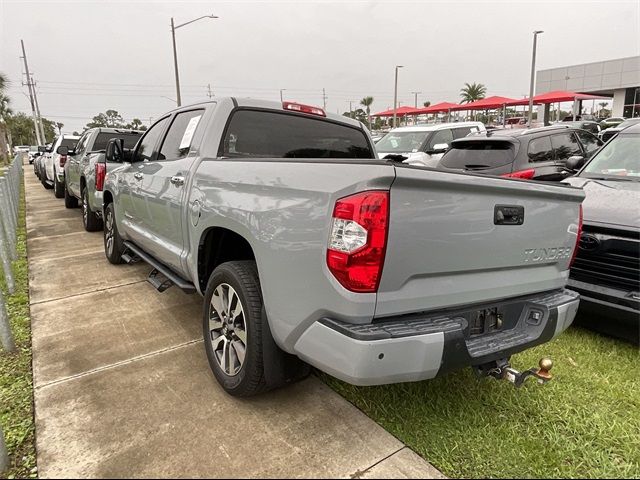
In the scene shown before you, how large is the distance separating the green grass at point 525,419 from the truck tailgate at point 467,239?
2.55 feet

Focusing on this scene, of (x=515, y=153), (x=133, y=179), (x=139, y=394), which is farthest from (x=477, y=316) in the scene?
(x=515, y=153)

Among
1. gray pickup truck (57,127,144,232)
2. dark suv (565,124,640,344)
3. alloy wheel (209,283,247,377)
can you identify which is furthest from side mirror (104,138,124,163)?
dark suv (565,124,640,344)

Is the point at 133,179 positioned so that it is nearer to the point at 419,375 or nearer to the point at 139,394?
the point at 139,394

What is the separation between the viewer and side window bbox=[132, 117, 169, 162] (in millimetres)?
4484

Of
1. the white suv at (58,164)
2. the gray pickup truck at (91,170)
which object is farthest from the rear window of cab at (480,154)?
the white suv at (58,164)

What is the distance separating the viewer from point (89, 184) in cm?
717

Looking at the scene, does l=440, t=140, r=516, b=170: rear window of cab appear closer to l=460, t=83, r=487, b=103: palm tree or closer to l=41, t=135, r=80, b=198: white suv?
l=41, t=135, r=80, b=198: white suv

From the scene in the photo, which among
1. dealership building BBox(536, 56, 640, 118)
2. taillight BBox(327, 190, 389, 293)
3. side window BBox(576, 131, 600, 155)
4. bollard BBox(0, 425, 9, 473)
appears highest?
dealership building BBox(536, 56, 640, 118)

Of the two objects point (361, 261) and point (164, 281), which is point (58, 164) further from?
point (361, 261)

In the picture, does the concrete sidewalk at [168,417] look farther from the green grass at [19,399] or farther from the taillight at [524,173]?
the taillight at [524,173]

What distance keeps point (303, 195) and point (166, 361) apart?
6.31ft

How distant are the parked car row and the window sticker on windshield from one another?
2.5 inches

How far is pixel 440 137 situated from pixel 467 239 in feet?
30.3

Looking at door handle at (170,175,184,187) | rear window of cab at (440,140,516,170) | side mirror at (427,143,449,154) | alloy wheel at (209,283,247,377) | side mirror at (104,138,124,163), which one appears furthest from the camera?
side mirror at (427,143,449,154)
